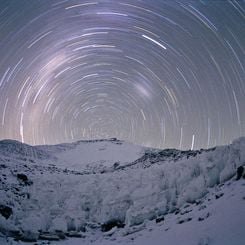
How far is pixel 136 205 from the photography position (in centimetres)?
2070

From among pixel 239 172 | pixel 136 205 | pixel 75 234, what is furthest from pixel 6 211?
pixel 239 172

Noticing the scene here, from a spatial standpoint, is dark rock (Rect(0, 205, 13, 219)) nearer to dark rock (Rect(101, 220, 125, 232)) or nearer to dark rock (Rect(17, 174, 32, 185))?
dark rock (Rect(101, 220, 125, 232))

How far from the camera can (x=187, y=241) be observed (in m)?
10.3

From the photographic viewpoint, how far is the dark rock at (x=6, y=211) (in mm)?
20212

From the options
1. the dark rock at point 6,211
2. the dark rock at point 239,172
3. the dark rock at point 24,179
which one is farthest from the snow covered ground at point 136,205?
the dark rock at point 239,172

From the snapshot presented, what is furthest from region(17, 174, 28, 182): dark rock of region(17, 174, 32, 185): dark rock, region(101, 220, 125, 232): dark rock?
region(101, 220, 125, 232): dark rock

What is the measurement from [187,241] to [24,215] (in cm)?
1492

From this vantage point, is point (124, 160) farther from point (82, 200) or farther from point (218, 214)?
point (218, 214)

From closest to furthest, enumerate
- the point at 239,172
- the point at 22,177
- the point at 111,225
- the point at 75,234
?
1. the point at 239,172
2. the point at 75,234
3. the point at 111,225
4. the point at 22,177

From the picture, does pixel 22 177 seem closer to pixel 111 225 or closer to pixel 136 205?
pixel 111 225

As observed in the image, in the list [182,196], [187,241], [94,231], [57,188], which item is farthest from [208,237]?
[57,188]

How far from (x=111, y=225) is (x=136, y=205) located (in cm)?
238

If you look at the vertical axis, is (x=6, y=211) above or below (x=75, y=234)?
above

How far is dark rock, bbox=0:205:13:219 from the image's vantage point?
66.3 feet
